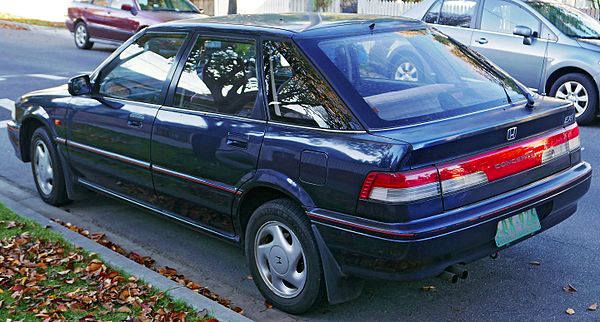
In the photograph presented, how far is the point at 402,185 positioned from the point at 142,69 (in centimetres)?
259

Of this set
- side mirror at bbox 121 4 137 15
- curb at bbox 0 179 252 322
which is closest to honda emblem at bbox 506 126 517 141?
curb at bbox 0 179 252 322

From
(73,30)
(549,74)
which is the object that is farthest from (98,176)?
(73,30)

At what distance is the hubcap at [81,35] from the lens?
1958cm

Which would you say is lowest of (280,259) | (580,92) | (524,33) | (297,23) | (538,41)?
(280,259)

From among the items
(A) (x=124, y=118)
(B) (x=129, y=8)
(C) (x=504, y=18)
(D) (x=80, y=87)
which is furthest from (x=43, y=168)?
(B) (x=129, y=8)

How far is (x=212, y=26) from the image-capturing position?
516cm

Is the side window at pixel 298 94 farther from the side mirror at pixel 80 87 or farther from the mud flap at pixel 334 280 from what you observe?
the side mirror at pixel 80 87

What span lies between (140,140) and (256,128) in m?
1.19

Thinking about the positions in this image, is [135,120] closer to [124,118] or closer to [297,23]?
[124,118]

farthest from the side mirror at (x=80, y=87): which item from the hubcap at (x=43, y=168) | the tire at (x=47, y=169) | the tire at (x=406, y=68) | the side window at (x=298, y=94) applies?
the tire at (x=406, y=68)

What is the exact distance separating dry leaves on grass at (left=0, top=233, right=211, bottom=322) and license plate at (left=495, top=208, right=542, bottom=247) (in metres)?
1.77

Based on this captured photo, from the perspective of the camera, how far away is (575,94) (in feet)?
33.4

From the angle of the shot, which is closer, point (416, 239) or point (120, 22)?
point (416, 239)

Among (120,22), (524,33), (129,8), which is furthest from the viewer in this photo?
(120,22)
